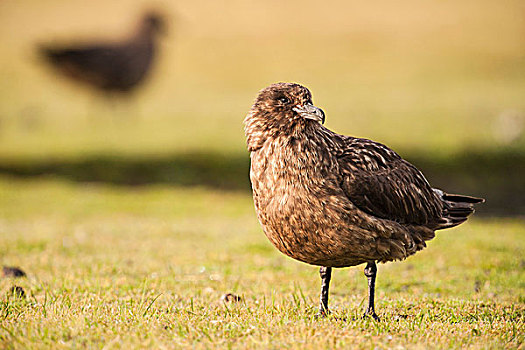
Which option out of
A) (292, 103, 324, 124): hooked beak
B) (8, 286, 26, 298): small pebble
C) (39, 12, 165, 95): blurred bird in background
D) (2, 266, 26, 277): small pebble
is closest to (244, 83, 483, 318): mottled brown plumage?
(292, 103, 324, 124): hooked beak

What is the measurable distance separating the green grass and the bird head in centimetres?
166

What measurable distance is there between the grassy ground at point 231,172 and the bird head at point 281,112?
1656 mm

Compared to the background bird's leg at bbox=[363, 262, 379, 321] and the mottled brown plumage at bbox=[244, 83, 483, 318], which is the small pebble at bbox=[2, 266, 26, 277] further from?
the background bird's leg at bbox=[363, 262, 379, 321]

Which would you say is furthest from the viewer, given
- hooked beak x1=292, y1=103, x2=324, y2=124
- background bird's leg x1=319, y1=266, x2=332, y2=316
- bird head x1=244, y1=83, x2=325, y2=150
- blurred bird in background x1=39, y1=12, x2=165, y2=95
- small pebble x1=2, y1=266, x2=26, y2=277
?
blurred bird in background x1=39, y1=12, x2=165, y2=95

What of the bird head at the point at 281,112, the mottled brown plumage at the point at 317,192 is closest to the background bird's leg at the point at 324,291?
the mottled brown plumage at the point at 317,192

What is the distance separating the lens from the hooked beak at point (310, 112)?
5000 mm

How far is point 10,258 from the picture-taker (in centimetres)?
858

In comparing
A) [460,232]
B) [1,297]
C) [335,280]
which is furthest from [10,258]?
[460,232]

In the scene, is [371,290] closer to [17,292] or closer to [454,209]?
[454,209]

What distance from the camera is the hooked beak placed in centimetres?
500

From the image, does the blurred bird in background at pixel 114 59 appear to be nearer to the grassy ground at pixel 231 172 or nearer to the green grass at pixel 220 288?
the grassy ground at pixel 231 172

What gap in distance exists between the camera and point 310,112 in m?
5.06

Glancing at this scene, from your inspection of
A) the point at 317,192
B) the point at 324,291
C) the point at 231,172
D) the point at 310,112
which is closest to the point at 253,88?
the point at 231,172

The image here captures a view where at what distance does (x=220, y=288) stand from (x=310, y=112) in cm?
293
